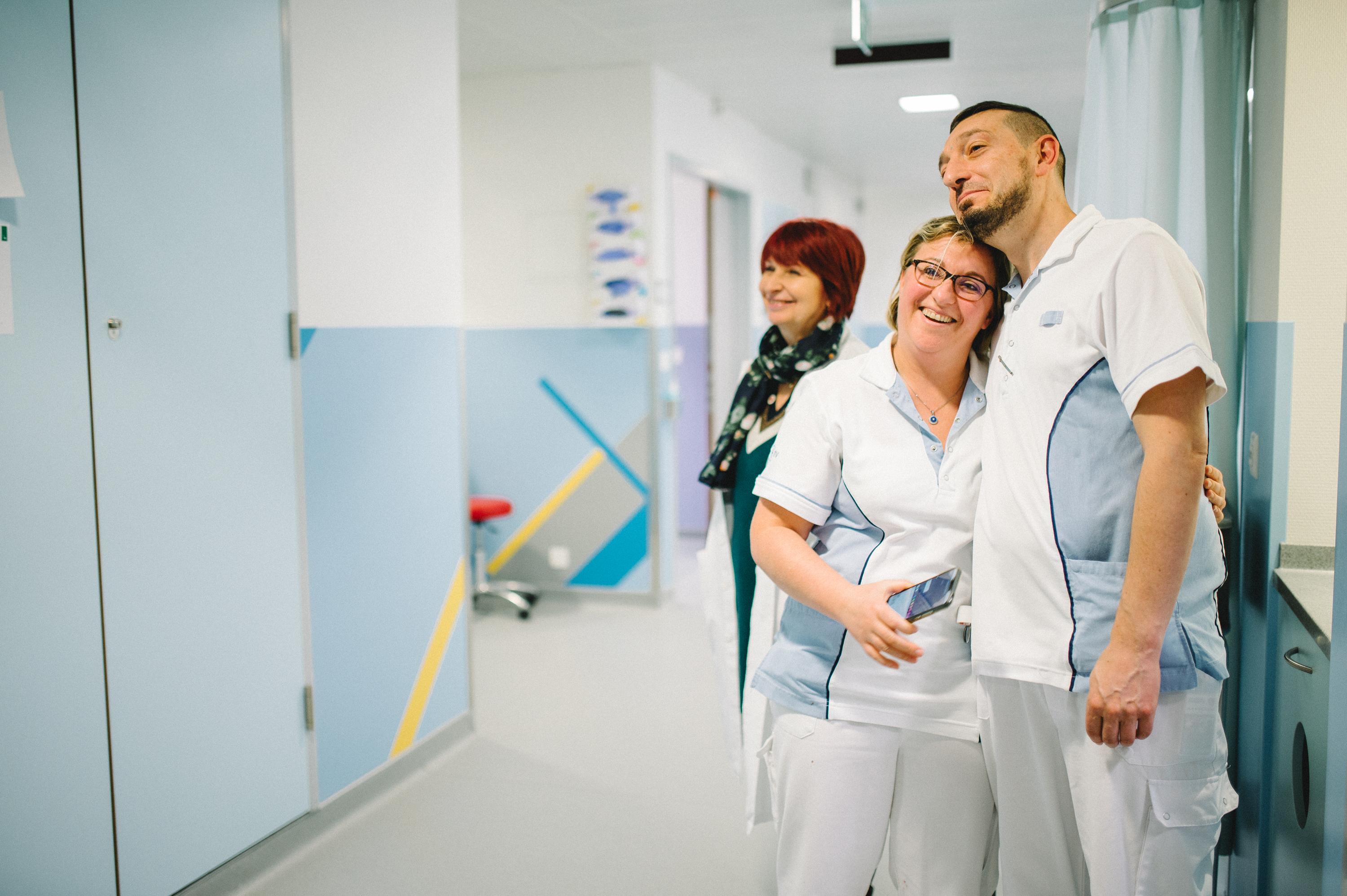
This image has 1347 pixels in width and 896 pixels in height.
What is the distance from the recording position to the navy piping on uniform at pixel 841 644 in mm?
1396

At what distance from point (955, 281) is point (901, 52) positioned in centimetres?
361

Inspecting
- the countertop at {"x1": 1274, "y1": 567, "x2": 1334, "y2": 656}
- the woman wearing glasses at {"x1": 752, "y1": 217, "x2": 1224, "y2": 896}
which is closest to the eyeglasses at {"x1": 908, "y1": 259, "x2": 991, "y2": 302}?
the woman wearing glasses at {"x1": 752, "y1": 217, "x2": 1224, "y2": 896}

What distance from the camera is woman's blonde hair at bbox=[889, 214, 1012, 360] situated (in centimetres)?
144

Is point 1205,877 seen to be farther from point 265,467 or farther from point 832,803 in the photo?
point 265,467

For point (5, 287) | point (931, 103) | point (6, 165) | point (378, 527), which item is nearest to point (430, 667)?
point (378, 527)

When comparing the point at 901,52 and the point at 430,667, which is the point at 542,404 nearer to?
the point at 430,667

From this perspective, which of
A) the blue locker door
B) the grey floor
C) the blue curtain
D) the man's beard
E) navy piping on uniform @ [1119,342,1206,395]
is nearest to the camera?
navy piping on uniform @ [1119,342,1206,395]

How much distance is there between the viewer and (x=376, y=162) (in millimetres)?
2699

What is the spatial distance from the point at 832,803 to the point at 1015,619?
392 mm

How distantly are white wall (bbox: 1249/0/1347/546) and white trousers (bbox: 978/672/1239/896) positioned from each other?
0.81 meters

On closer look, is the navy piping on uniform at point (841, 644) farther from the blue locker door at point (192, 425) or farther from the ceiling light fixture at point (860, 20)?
the ceiling light fixture at point (860, 20)

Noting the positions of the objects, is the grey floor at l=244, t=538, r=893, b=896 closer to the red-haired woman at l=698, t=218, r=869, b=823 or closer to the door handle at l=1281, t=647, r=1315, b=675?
the red-haired woman at l=698, t=218, r=869, b=823

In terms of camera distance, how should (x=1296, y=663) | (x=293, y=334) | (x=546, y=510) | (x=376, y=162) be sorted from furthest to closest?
(x=546, y=510), (x=376, y=162), (x=293, y=334), (x=1296, y=663)

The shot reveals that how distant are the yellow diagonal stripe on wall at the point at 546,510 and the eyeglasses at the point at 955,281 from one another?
12.1ft
